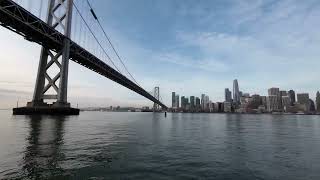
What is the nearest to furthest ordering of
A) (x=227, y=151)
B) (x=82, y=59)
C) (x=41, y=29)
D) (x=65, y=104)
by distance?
(x=227, y=151) < (x=41, y=29) < (x=65, y=104) < (x=82, y=59)

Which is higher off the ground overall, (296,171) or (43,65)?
(43,65)

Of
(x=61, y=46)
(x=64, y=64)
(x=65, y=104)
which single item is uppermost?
(x=61, y=46)

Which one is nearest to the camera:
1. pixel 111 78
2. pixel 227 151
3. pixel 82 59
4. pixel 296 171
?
pixel 296 171

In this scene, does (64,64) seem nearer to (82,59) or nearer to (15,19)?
(82,59)

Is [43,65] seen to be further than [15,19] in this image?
Yes

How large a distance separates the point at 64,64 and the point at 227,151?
5073 cm

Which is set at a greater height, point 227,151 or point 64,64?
point 64,64

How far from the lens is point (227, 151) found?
14.7m

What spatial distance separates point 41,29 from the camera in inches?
2101

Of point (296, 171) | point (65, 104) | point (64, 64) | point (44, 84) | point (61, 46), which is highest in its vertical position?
point (61, 46)

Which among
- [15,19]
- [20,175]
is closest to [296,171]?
[20,175]

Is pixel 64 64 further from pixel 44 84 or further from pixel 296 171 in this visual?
pixel 296 171

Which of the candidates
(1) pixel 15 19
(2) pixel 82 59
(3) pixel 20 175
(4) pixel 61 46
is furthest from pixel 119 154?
(2) pixel 82 59

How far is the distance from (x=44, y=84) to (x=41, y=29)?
13.5 m
